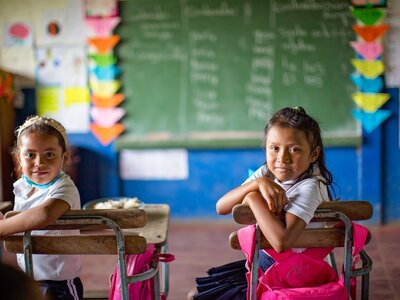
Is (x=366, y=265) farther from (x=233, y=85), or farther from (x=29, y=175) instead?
(x=233, y=85)

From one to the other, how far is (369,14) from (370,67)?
40 centimetres

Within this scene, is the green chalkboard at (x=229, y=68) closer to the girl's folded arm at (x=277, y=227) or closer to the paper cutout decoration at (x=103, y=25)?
the paper cutout decoration at (x=103, y=25)

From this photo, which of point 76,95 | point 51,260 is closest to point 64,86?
point 76,95

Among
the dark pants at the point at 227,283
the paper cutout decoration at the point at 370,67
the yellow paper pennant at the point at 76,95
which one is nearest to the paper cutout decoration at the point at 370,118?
the paper cutout decoration at the point at 370,67

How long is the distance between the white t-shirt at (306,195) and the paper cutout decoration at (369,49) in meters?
2.66

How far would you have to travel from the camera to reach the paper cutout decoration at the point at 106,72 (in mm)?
4223

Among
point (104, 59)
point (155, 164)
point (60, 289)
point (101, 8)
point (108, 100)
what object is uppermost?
point (101, 8)

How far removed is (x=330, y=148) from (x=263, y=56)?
2.99ft

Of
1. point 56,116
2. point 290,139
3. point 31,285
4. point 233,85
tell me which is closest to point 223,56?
point 233,85

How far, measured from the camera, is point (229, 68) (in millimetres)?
4215

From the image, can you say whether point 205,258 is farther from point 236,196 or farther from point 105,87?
point 236,196

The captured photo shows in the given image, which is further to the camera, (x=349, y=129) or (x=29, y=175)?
(x=349, y=129)

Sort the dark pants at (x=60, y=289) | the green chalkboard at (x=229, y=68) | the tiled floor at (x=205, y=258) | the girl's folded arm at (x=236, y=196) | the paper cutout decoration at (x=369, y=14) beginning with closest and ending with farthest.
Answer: the girl's folded arm at (x=236, y=196)
the dark pants at (x=60, y=289)
the tiled floor at (x=205, y=258)
the paper cutout decoration at (x=369, y=14)
the green chalkboard at (x=229, y=68)

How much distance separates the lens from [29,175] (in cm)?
173
